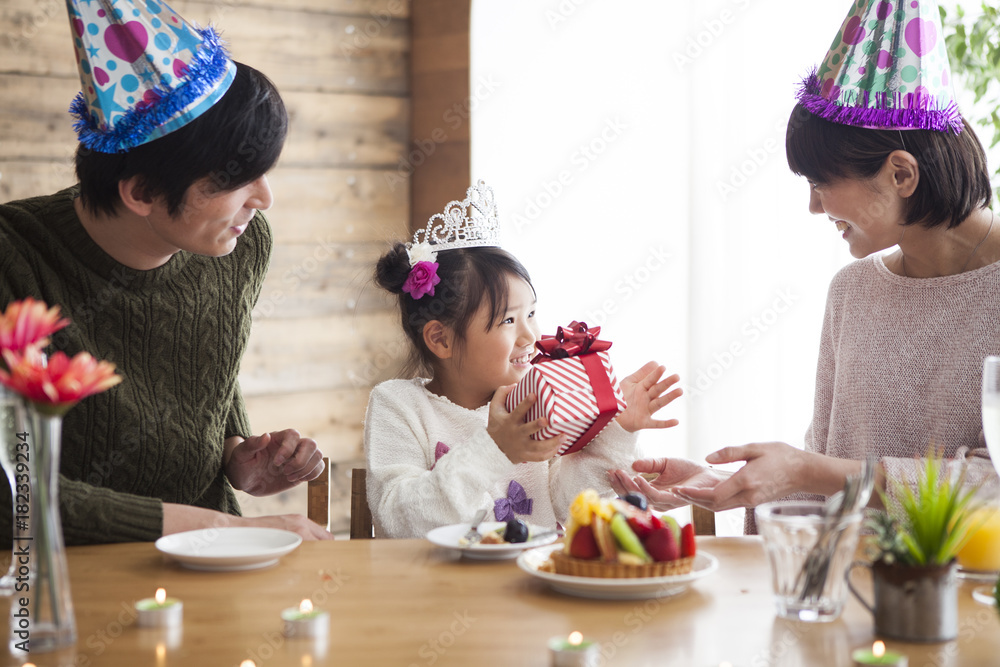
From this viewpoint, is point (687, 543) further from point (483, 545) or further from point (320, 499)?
point (320, 499)

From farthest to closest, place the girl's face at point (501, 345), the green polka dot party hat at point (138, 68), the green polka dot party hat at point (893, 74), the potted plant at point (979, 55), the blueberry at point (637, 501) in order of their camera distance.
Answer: the potted plant at point (979, 55), the girl's face at point (501, 345), the green polka dot party hat at point (893, 74), the green polka dot party hat at point (138, 68), the blueberry at point (637, 501)

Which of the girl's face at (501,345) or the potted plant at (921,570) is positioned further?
the girl's face at (501,345)

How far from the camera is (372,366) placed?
378 cm

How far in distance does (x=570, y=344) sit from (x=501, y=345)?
207mm

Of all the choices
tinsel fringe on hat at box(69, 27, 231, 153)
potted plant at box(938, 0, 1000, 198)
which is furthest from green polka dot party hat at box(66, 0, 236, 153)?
potted plant at box(938, 0, 1000, 198)

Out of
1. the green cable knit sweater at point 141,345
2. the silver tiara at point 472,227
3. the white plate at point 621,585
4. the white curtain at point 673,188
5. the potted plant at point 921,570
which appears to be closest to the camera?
the potted plant at point 921,570

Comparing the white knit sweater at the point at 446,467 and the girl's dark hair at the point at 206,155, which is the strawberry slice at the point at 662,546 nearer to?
the white knit sweater at the point at 446,467

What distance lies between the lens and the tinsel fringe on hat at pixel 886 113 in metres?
1.81

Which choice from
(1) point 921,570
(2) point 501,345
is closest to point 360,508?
(2) point 501,345

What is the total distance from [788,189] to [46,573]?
2.52 m

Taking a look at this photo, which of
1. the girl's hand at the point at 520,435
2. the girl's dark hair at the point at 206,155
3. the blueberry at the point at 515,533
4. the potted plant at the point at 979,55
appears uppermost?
the potted plant at the point at 979,55

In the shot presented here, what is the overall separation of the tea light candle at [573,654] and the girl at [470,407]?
0.74 m

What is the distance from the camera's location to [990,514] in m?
1.22

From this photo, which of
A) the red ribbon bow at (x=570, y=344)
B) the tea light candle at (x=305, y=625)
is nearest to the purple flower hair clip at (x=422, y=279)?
the red ribbon bow at (x=570, y=344)
